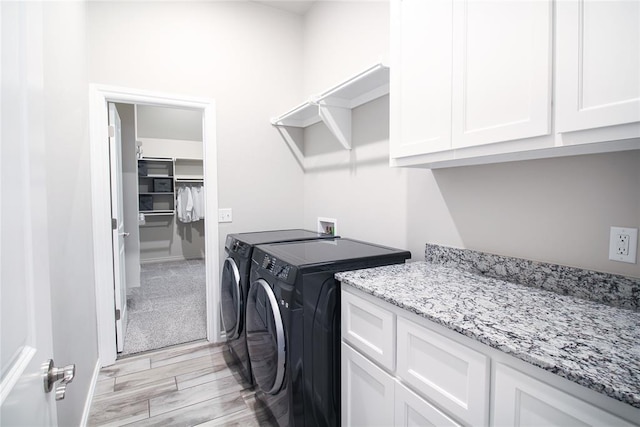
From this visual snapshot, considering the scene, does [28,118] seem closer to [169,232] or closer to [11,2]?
[11,2]

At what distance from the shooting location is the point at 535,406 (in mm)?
715

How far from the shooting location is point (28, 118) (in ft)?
1.93

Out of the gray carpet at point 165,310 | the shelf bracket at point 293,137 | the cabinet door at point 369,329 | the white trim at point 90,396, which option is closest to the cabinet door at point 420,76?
the cabinet door at point 369,329

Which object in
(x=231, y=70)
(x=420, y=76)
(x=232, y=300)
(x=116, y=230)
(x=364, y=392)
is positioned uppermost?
(x=231, y=70)

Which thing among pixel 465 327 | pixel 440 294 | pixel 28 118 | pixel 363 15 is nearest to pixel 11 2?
pixel 28 118

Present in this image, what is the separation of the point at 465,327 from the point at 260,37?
8.94 feet

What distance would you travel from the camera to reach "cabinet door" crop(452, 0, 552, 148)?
34.8 inches

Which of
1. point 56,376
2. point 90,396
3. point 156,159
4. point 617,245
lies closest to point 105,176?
point 90,396

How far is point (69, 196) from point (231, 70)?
1.59m

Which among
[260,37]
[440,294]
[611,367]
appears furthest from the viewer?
[260,37]

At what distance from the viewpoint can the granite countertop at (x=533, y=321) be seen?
0.63 m

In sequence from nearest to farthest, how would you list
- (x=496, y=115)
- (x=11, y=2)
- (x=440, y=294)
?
(x=11, y=2), (x=496, y=115), (x=440, y=294)

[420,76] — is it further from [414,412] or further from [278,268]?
[414,412]

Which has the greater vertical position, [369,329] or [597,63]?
[597,63]
